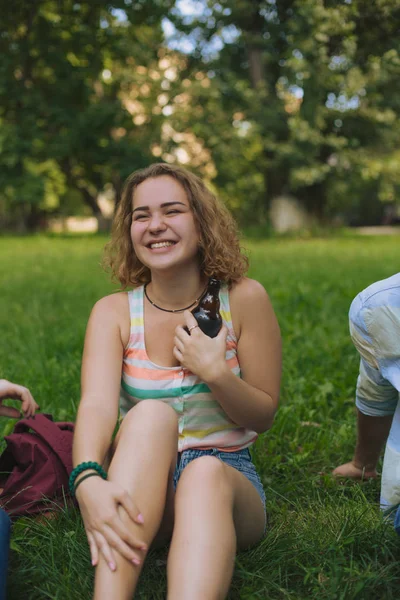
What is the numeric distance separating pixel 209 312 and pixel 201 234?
0.28 m

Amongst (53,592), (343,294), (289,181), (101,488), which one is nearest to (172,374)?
(101,488)

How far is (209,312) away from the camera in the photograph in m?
2.30

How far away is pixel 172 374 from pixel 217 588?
2.48 ft

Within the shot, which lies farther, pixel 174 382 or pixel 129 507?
pixel 174 382

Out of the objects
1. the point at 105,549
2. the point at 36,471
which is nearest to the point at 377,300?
the point at 105,549

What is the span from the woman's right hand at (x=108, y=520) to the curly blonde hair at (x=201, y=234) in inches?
33.5

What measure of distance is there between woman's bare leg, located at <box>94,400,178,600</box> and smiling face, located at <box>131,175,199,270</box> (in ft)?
1.65

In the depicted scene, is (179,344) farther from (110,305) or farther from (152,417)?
(110,305)

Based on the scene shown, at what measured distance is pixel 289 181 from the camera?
18.5m

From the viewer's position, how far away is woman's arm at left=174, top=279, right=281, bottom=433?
2.09 m

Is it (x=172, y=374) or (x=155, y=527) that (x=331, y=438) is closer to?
(x=172, y=374)

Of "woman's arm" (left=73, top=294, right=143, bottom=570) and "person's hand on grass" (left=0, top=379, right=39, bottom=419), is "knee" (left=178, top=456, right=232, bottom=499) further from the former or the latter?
"person's hand on grass" (left=0, top=379, right=39, bottom=419)

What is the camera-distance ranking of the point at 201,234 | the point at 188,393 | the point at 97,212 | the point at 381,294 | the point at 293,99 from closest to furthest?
the point at 381,294 < the point at 188,393 < the point at 201,234 < the point at 293,99 < the point at 97,212

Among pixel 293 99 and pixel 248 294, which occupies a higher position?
pixel 293 99
